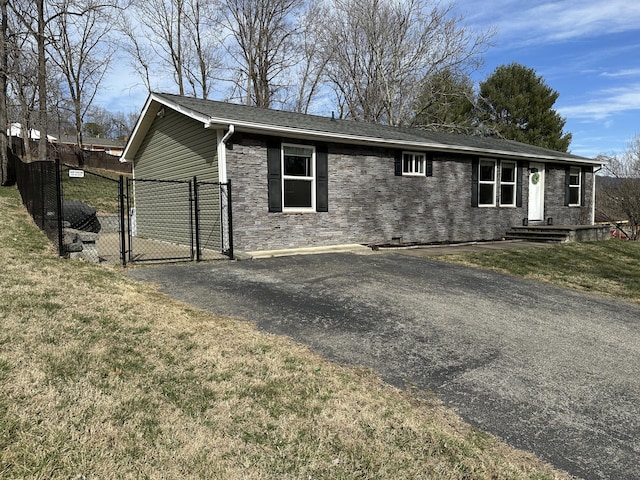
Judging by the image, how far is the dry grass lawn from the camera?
2.16m

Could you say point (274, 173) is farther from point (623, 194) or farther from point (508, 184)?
point (623, 194)

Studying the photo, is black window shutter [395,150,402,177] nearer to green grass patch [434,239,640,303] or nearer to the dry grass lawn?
green grass patch [434,239,640,303]

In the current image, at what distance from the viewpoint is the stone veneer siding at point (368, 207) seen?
30.6 feet

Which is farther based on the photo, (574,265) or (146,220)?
(146,220)

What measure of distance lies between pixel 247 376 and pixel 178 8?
28920mm

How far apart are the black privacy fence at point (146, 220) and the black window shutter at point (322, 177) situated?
7.75ft

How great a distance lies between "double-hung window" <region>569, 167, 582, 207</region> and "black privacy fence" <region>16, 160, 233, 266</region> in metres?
13.9

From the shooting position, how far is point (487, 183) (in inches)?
551

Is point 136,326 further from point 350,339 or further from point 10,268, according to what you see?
point 10,268

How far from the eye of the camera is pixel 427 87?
24.8 metres

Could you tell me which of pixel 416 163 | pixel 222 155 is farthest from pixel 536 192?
pixel 222 155

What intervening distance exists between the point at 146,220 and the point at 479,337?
11524 millimetres

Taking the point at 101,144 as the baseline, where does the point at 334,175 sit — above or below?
below

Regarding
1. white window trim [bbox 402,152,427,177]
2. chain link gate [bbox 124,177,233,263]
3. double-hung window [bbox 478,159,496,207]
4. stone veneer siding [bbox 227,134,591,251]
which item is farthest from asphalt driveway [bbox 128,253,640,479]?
double-hung window [bbox 478,159,496,207]
